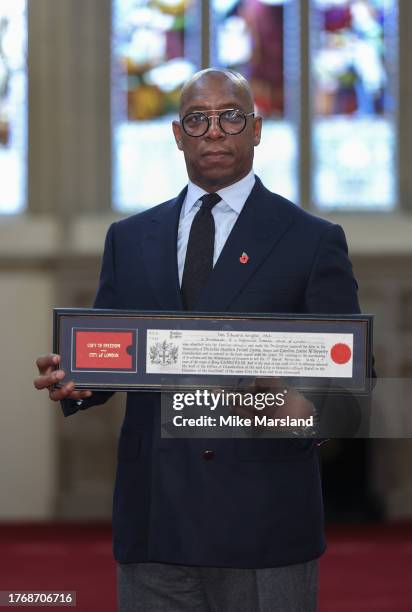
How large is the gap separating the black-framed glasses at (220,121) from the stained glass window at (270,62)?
705 cm

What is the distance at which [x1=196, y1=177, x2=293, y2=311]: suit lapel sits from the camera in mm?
2125

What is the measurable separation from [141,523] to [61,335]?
0.37 m

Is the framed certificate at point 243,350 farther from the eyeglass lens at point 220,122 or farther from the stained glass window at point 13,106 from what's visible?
the stained glass window at point 13,106

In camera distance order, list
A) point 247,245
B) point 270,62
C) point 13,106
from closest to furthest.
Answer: point 247,245 → point 13,106 → point 270,62

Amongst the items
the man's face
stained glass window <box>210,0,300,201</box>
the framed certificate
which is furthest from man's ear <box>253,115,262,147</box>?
stained glass window <box>210,0,300,201</box>

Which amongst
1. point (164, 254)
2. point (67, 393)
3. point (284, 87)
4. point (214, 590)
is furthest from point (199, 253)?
point (284, 87)

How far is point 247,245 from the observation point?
7.09 ft

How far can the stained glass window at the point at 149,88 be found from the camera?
30.5ft

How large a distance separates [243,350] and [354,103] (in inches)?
299

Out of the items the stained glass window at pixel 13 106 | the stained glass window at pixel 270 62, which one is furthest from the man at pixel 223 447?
the stained glass window at pixel 13 106

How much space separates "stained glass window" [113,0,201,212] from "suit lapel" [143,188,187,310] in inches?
274

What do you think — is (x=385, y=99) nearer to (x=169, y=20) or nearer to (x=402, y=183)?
(x=402, y=183)

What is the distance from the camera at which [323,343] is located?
81.4 inches

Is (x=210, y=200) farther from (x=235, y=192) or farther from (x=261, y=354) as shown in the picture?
(x=261, y=354)
